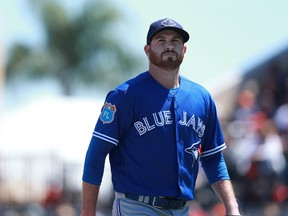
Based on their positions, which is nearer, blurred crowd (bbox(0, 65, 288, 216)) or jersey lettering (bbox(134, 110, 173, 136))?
jersey lettering (bbox(134, 110, 173, 136))

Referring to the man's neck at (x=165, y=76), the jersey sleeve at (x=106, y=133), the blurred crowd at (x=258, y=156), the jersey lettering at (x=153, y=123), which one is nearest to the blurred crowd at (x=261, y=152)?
the blurred crowd at (x=258, y=156)

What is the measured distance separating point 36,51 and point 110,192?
21.3 metres

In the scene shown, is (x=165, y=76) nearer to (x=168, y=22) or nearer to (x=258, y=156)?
(x=168, y=22)

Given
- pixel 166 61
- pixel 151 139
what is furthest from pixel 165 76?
pixel 151 139

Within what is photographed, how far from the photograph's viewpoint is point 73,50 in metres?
39.3

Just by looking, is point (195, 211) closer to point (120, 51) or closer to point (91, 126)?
point (91, 126)

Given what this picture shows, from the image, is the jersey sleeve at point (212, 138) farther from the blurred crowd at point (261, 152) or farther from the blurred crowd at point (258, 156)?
the blurred crowd at point (261, 152)

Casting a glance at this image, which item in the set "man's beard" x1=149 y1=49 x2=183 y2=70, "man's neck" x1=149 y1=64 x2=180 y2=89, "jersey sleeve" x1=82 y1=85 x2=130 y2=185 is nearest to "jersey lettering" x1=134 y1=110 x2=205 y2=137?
"jersey sleeve" x1=82 y1=85 x2=130 y2=185

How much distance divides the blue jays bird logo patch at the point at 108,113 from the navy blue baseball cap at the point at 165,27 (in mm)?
580

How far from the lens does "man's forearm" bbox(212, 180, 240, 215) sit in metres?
6.93

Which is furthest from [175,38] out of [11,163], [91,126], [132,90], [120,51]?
[120,51]

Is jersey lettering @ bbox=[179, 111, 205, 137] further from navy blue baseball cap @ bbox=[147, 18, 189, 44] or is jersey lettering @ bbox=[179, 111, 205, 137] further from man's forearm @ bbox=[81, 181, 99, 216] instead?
man's forearm @ bbox=[81, 181, 99, 216]

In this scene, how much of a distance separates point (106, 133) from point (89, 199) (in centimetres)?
50

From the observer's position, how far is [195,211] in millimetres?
15711
